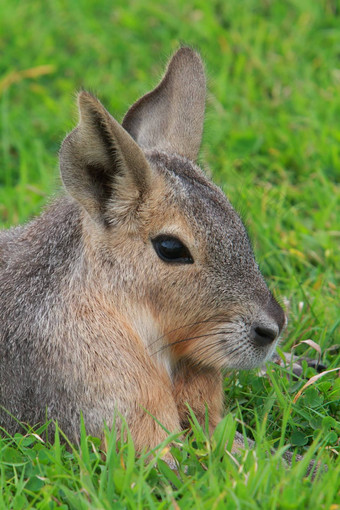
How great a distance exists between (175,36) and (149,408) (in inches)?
213

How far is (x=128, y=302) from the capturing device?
3924 mm

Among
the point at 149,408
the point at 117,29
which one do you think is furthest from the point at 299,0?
the point at 149,408

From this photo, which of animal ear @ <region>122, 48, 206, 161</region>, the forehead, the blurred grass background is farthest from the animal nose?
the blurred grass background

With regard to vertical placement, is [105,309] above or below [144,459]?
above

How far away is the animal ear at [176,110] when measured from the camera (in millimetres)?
4676

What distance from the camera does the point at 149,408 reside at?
12.7 ft

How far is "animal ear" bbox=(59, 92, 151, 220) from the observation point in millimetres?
3770

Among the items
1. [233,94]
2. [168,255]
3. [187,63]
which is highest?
[233,94]

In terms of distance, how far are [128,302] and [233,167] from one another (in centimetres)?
326

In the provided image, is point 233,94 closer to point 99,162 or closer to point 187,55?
point 187,55

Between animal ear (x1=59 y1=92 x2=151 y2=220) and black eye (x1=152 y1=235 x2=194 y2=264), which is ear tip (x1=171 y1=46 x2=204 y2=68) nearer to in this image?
animal ear (x1=59 y1=92 x2=151 y2=220)

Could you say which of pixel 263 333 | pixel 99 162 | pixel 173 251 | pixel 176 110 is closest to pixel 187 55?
pixel 176 110

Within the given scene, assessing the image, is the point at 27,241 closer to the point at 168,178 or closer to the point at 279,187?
the point at 168,178

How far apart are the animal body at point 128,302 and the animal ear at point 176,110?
2.01 ft
